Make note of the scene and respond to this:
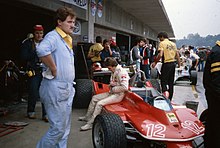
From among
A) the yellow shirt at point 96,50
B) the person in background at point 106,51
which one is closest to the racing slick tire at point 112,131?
the yellow shirt at point 96,50

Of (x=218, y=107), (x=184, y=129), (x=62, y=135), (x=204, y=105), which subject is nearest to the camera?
(x=218, y=107)

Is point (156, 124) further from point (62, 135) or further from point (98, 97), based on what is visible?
point (98, 97)

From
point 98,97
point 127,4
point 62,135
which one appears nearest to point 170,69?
point 98,97

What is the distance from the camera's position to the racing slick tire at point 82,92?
5343 millimetres

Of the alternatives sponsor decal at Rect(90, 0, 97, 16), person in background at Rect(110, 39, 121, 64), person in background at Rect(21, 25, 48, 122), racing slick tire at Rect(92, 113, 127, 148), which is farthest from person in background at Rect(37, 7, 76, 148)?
sponsor decal at Rect(90, 0, 97, 16)

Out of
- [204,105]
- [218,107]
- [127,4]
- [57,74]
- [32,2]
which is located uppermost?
[127,4]

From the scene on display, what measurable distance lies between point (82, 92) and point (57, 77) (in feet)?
9.80

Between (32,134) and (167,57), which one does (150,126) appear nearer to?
(32,134)

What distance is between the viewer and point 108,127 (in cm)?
285

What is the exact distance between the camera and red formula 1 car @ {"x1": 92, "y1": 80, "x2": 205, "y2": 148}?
2.74 m

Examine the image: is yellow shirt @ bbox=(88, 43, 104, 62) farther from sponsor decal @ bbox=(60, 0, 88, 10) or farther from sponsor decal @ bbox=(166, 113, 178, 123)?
sponsor decal @ bbox=(166, 113, 178, 123)

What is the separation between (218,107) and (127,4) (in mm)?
11298

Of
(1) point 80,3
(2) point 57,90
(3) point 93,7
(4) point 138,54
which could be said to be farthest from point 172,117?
(3) point 93,7

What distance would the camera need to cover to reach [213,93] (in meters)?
2.32
